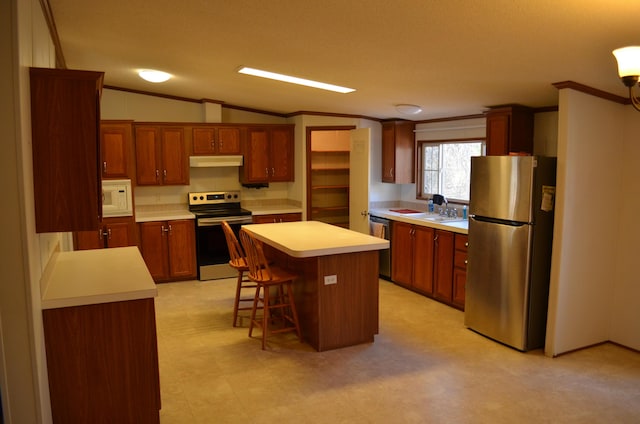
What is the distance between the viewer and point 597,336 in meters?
3.85

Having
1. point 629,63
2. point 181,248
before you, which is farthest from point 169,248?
point 629,63

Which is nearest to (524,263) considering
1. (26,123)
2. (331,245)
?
(331,245)

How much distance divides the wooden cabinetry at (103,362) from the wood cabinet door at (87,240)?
308 centimetres

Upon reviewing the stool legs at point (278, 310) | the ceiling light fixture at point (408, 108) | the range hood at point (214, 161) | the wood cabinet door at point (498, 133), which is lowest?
the stool legs at point (278, 310)

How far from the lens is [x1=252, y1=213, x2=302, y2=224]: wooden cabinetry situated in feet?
19.9

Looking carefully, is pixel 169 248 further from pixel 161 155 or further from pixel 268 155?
pixel 268 155

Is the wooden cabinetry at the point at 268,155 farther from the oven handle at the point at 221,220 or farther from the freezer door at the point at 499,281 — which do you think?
the freezer door at the point at 499,281

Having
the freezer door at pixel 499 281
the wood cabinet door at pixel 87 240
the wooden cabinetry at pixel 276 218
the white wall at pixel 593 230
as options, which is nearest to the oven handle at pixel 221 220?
the wooden cabinetry at pixel 276 218

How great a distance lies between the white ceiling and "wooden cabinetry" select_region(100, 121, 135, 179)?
0.73 metres

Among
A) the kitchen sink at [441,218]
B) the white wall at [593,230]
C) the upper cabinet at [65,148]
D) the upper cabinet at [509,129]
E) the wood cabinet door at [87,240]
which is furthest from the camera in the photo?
the kitchen sink at [441,218]

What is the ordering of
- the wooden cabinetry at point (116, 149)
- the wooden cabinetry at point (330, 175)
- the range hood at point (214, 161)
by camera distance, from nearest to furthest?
the wooden cabinetry at point (116, 149) → the range hood at point (214, 161) → the wooden cabinetry at point (330, 175)

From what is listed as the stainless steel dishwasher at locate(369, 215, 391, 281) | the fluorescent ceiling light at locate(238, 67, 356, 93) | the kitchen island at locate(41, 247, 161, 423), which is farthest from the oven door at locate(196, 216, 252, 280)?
the kitchen island at locate(41, 247, 161, 423)

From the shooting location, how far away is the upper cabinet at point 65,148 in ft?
6.87

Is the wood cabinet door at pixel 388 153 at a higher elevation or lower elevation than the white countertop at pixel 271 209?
higher
